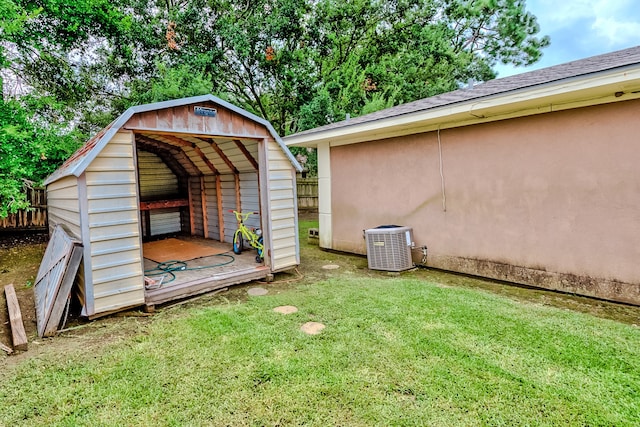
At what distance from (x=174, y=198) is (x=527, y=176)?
7.79 metres

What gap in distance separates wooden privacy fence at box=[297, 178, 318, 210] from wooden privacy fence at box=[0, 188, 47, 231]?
7925 millimetres

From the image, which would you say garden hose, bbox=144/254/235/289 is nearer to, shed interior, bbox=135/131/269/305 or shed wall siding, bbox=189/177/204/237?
shed interior, bbox=135/131/269/305

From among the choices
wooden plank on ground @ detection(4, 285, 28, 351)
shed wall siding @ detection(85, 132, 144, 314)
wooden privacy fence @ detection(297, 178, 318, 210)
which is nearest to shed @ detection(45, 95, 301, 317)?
shed wall siding @ detection(85, 132, 144, 314)

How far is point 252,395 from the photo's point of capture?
7.54 feet

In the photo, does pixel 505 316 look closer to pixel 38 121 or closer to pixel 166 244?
pixel 166 244

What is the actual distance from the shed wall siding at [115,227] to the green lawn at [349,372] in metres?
0.37

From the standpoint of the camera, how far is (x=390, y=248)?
17.9ft

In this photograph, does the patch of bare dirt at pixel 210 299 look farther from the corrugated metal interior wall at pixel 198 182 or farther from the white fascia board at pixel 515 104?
the white fascia board at pixel 515 104

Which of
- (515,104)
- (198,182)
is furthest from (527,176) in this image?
(198,182)

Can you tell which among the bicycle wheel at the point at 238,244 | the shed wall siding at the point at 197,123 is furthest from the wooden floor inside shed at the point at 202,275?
the shed wall siding at the point at 197,123

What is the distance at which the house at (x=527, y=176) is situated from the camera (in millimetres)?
3736

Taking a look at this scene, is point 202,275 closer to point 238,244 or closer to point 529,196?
point 238,244

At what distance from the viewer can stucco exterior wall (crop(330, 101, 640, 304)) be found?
12.4 feet

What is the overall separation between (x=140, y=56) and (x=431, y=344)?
13.9 meters
